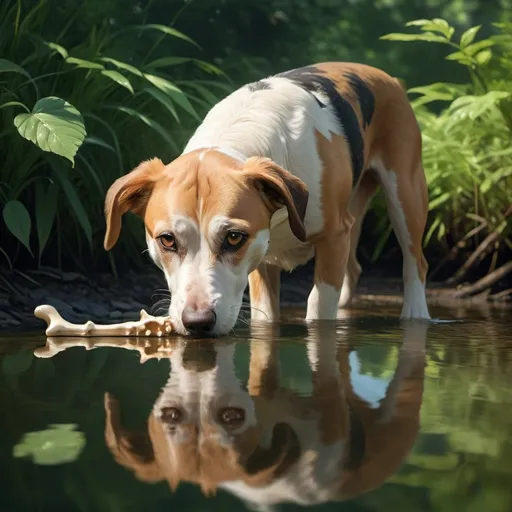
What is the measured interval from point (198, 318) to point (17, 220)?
5.65 feet

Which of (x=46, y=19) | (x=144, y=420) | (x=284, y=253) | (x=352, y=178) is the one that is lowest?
(x=144, y=420)

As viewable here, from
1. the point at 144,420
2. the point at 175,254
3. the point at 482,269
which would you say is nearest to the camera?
the point at 144,420

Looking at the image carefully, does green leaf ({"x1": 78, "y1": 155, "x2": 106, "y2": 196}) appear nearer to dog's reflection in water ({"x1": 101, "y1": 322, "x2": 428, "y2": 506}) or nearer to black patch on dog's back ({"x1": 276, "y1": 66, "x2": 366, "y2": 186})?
black patch on dog's back ({"x1": 276, "y1": 66, "x2": 366, "y2": 186})

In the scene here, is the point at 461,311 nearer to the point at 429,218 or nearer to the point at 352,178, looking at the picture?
the point at 352,178

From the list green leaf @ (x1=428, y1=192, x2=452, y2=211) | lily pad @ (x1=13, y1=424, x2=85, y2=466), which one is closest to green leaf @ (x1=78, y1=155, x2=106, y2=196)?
green leaf @ (x1=428, y1=192, x2=452, y2=211)

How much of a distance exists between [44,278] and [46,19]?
1.65m

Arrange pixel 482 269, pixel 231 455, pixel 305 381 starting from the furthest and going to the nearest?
pixel 482 269, pixel 305 381, pixel 231 455

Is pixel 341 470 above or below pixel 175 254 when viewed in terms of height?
below

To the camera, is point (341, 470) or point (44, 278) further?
point (44, 278)

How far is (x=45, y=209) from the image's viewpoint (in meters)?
4.88

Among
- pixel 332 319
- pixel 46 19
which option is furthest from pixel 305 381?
pixel 46 19

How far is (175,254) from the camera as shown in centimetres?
327

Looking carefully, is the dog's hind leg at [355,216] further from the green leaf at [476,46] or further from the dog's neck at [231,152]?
the dog's neck at [231,152]

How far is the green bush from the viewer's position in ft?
15.6
